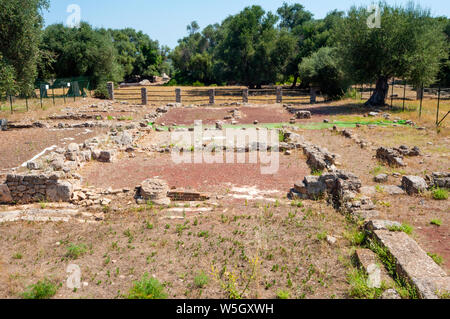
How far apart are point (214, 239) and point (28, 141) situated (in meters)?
Result: 12.7

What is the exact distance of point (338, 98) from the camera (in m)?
31.1

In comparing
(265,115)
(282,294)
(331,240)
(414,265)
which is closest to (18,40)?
(265,115)

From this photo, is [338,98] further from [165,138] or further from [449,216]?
[449,216]

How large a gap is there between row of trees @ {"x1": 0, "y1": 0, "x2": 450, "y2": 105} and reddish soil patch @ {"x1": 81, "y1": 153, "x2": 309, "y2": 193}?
10710 millimetres

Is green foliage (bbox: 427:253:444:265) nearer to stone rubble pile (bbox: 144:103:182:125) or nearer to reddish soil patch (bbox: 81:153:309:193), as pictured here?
reddish soil patch (bbox: 81:153:309:193)

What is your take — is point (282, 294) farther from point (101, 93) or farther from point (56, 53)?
point (56, 53)

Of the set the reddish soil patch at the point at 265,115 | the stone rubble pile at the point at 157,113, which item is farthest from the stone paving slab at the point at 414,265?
the stone rubble pile at the point at 157,113

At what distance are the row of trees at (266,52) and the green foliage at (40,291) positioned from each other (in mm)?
16488

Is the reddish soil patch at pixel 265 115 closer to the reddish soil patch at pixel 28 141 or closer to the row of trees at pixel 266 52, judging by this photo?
the row of trees at pixel 266 52

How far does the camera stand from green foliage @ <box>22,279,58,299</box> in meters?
5.12

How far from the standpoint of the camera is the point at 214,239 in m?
7.01

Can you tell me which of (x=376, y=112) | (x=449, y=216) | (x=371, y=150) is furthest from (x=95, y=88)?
(x=449, y=216)

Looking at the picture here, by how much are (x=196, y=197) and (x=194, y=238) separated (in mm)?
2173
